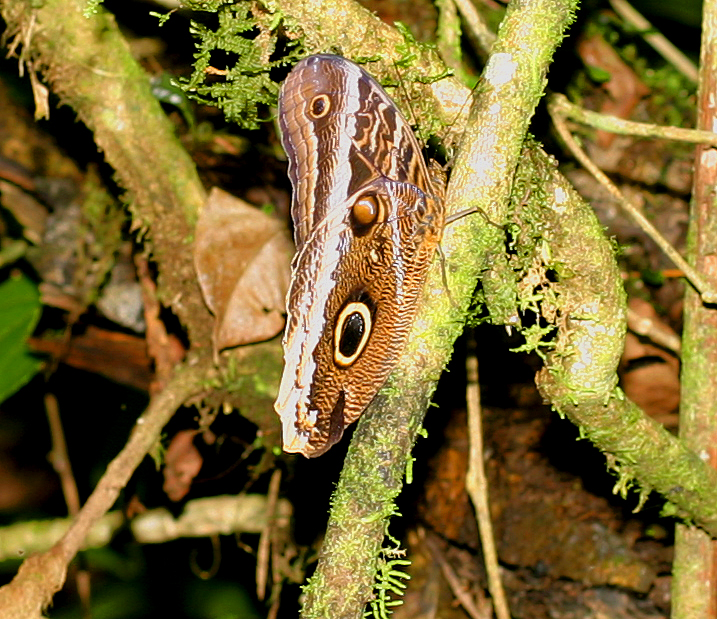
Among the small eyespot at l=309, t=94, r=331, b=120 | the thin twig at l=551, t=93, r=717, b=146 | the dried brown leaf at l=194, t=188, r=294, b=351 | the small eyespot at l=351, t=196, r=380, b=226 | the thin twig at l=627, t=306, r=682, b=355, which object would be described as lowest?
the dried brown leaf at l=194, t=188, r=294, b=351

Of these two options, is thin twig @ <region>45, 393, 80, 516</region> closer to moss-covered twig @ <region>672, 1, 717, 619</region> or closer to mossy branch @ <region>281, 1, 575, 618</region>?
mossy branch @ <region>281, 1, 575, 618</region>

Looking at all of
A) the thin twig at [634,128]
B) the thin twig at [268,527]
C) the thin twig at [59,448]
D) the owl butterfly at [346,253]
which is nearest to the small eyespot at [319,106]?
the owl butterfly at [346,253]

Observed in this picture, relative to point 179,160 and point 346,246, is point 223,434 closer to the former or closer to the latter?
point 179,160

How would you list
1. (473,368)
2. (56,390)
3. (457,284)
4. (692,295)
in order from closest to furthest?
(457,284) < (692,295) < (473,368) < (56,390)

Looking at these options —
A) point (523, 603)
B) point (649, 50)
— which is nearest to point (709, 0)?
point (649, 50)

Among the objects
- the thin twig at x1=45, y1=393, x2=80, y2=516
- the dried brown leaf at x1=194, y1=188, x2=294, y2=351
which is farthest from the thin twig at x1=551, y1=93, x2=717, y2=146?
the thin twig at x1=45, y1=393, x2=80, y2=516

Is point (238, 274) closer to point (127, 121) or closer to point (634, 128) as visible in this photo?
point (127, 121)
